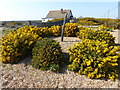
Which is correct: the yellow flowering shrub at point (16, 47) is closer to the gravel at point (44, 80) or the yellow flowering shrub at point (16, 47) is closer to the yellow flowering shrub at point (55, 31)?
the gravel at point (44, 80)

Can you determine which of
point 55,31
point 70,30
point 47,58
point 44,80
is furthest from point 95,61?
point 55,31

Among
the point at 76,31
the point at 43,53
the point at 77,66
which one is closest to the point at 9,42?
the point at 43,53

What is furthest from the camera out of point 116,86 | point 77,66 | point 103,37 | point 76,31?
point 76,31

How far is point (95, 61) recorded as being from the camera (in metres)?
4.25

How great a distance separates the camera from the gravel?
394cm

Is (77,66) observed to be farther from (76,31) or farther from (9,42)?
(76,31)

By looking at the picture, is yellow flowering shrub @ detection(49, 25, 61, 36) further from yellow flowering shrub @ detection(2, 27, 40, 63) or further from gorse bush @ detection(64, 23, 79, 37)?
yellow flowering shrub @ detection(2, 27, 40, 63)

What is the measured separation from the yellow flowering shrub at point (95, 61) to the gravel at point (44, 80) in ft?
0.67

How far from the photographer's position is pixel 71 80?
13.8ft

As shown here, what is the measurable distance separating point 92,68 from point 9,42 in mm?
3533

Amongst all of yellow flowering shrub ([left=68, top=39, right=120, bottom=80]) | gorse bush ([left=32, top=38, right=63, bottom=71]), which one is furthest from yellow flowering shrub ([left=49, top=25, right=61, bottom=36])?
yellow flowering shrub ([left=68, top=39, right=120, bottom=80])

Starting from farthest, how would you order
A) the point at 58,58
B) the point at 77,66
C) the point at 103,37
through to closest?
the point at 103,37 → the point at 58,58 → the point at 77,66

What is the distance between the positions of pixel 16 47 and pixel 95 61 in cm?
324

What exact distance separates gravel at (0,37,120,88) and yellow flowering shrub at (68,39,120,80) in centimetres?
20
